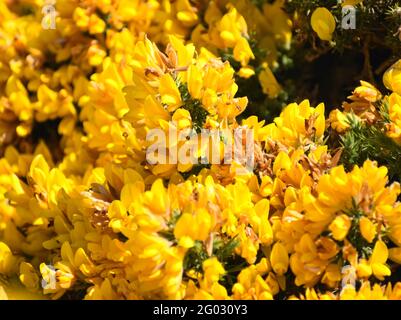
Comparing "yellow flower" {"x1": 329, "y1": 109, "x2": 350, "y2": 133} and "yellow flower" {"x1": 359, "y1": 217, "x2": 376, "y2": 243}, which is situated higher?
"yellow flower" {"x1": 329, "y1": 109, "x2": 350, "y2": 133}

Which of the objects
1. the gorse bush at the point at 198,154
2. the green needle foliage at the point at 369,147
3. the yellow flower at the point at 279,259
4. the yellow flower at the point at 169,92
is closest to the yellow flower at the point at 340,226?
the gorse bush at the point at 198,154

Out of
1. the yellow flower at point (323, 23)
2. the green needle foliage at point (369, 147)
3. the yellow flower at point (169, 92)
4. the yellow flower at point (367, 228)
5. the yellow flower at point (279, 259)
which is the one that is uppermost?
the yellow flower at point (323, 23)

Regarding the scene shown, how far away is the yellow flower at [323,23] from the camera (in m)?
2.02

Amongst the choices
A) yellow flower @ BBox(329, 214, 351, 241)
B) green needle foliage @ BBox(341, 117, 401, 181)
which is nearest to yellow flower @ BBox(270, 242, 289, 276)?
yellow flower @ BBox(329, 214, 351, 241)

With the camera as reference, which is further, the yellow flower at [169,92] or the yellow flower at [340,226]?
the yellow flower at [169,92]

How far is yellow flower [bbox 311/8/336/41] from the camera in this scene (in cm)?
202

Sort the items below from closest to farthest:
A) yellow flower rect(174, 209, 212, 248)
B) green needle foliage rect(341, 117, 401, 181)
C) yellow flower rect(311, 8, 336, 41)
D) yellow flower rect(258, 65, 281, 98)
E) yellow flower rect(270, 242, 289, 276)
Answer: yellow flower rect(174, 209, 212, 248) < yellow flower rect(270, 242, 289, 276) < green needle foliage rect(341, 117, 401, 181) < yellow flower rect(311, 8, 336, 41) < yellow flower rect(258, 65, 281, 98)

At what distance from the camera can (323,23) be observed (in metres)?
2.03

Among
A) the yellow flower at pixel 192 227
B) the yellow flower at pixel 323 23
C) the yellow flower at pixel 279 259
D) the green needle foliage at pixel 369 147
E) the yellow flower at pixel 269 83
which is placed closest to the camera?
the yellow flower at pixel 192 227

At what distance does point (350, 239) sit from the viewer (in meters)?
1.58

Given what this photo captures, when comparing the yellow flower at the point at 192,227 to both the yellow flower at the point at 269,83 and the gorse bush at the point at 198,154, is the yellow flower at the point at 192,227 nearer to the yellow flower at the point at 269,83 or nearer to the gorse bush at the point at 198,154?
the gorse bush at the point at 198,154

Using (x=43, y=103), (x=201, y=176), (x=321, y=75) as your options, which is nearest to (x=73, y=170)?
(x=43, y=103)

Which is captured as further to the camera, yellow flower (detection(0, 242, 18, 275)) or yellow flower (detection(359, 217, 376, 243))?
yellow flower (detection(0, 242, 18, 275))

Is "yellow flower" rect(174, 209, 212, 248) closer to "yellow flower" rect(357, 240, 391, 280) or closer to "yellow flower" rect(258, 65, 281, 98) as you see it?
"yellow flower" rect(357, 240, 391, 280)
